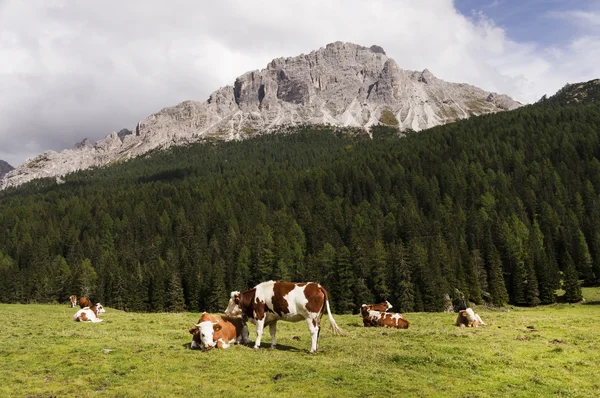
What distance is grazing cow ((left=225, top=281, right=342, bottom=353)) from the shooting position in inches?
760

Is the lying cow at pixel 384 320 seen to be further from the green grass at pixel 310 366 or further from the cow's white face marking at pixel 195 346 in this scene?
the cow's white face marking at pixel 195 346

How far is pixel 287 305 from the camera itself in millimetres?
19625

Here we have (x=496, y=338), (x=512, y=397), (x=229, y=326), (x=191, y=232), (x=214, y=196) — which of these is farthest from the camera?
(x=214, y=196)

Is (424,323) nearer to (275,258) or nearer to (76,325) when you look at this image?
(76,325)

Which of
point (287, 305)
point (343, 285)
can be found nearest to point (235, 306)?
point (287, 305)

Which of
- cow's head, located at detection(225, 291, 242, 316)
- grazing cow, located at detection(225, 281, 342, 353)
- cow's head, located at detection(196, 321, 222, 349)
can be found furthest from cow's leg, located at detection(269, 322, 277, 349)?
cow's head, located at detection(196, 321, 222, 349)

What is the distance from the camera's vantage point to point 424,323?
Answer: 3256cm

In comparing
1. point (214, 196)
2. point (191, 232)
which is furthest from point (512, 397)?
point (214, 196)

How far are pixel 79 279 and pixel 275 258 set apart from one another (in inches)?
2054

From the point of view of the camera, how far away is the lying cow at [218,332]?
64.6ft

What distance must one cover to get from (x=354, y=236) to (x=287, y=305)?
344 ft

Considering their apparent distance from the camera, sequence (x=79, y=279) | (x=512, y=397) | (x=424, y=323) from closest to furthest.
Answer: (x=512, y=397) → (x=424, y=323) → (x=79, y=279)

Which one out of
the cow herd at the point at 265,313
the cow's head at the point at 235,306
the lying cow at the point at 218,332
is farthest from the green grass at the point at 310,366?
the cow's head at the point at 235,306

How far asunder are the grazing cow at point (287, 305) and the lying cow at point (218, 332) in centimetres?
119
